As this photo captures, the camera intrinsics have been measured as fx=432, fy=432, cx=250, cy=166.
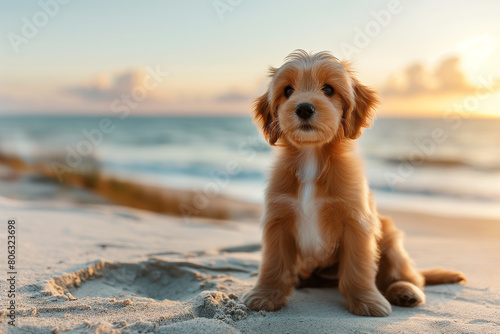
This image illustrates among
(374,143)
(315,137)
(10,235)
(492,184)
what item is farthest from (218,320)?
(374,143)

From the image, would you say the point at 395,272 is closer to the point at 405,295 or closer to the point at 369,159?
the point at 405,295

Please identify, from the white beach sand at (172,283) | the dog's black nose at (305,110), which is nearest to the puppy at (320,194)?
the dog's black nose at (305,110)

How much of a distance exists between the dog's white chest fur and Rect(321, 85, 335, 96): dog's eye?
1.54ft

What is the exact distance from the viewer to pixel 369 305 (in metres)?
3.38

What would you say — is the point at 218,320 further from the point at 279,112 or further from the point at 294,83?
the point at 294,83

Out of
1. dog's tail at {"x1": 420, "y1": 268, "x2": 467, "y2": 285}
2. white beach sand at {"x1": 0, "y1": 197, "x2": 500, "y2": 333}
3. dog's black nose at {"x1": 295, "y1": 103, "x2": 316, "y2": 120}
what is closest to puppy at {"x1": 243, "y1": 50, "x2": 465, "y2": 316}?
dog's black nose at {"x1": 295, "y1": 103, "x2": 316, "y2": 120}

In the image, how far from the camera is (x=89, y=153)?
45.0 ft

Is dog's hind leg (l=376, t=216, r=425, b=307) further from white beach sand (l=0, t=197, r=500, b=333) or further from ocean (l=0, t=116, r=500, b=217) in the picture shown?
ocean (l=0, t=116, r=500, b=217)

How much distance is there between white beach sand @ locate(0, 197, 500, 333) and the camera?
293 centimetres

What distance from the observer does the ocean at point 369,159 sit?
1163 centimetres

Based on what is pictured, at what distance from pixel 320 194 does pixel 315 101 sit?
74 cm

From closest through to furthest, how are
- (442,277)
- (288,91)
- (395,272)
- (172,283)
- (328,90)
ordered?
1. (328,90)
2. (288,91)
3. (395,272)
4. (172,283)
5. (442,277)

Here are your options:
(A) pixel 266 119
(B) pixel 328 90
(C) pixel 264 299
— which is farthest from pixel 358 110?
(C) pixel 264 299

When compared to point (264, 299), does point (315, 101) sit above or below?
above
